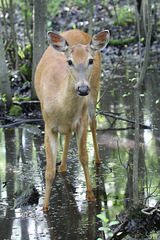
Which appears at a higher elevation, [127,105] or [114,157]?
[127,105]

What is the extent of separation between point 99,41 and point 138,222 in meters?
1.99

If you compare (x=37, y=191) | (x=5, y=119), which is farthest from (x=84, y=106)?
(x=5, y=119)

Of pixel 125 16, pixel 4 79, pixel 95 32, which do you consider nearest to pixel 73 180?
pixel 4 79

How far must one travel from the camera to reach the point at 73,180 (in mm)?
5609

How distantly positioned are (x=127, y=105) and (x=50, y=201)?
4.41m

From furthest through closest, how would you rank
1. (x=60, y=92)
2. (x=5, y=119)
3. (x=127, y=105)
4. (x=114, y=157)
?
1. (x=127, y=105)
2. (x=5, y=119)
3. (x=114, y=157)
4. (x=60, y=92)

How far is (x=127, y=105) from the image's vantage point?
9039mm

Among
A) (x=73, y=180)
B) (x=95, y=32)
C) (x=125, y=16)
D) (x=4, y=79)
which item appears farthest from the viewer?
(x=125, y=16)

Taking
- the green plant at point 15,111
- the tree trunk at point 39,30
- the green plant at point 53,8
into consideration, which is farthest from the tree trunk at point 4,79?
the green plant at point 53,8

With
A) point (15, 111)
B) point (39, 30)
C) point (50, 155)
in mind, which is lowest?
point (50, 155)

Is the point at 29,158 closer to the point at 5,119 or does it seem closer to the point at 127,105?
the point at 5,119

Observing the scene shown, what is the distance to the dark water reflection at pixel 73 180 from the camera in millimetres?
4349

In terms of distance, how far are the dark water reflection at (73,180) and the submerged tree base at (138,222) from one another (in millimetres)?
129

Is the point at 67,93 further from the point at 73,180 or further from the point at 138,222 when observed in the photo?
the point at 138,222
